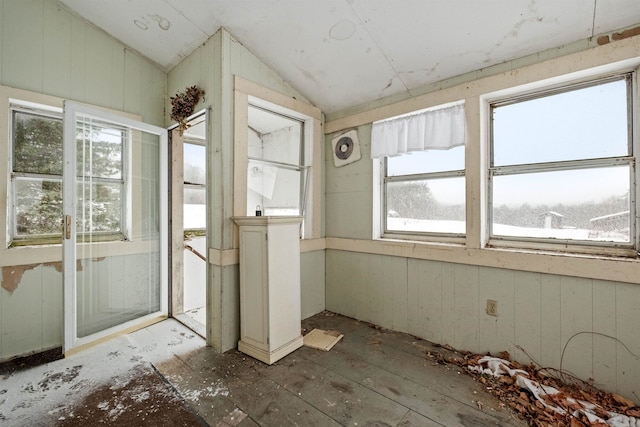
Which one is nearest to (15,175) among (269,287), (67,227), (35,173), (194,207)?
(35,173)

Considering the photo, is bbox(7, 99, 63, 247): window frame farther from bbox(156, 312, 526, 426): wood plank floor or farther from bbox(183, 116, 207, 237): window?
bbox(156, 312, 526, 426): wood plank floor

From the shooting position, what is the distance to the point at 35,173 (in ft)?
7.83

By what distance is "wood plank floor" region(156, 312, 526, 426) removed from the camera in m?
1.61

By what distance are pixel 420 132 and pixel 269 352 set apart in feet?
7.79

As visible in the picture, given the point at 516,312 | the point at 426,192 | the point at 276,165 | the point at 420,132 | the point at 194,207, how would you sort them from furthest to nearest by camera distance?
the point at 194,207 → the point at 276,165 → the point at 426,192 → the point at 420,132 → the point at 516,312

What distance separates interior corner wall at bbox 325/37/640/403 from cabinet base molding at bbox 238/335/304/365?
36.6 inches

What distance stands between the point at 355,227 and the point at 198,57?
2.33 metres

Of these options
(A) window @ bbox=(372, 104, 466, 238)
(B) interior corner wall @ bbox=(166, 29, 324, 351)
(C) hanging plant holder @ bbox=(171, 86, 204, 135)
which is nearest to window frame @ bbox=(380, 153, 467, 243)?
(A) window @ bbox=(372, 104, 466, 238)

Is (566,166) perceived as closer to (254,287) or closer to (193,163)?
(254,287)

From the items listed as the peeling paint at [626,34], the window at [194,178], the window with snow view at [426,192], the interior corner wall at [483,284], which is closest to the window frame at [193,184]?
the window at [194,178]

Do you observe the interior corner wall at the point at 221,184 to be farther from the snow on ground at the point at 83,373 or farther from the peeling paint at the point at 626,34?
the peeling paint at the point at 626,34

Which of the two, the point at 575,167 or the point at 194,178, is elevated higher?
Answer: the point at 194,178

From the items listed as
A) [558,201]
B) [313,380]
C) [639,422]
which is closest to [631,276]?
[558,201]

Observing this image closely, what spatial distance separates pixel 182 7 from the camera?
218 cm
